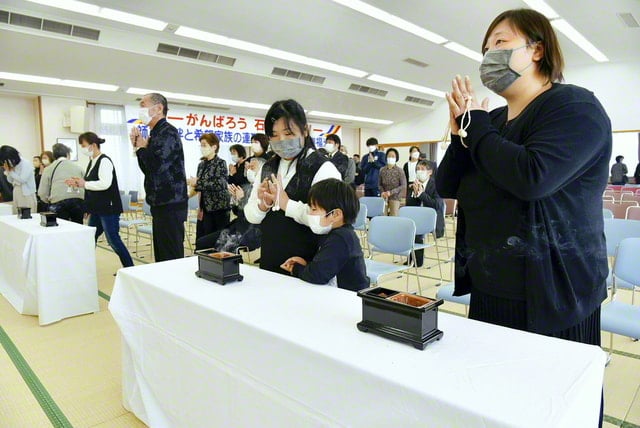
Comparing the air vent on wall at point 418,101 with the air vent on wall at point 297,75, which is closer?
the air vent on wall at point 297,75

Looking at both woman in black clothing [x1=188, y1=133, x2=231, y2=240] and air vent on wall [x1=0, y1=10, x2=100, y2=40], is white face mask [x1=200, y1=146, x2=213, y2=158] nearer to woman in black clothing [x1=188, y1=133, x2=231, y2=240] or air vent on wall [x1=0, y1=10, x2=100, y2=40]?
woman in black clothing [x1=188, y1=133, x2=231, y2=240]

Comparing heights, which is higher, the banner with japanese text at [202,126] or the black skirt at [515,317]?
the banner with japanese text at [202,126]

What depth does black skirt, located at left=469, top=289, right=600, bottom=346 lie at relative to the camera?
1049mm

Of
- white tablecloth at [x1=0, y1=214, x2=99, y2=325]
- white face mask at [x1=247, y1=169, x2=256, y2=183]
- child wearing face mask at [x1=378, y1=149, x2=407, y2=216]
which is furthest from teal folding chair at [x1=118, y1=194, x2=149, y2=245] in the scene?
child wearing face mask at [x1=378, y1=149, x2=407, y2=216]

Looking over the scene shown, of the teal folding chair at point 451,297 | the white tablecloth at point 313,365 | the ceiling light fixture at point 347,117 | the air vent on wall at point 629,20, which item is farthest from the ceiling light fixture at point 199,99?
the white tablecloth at point 313,365

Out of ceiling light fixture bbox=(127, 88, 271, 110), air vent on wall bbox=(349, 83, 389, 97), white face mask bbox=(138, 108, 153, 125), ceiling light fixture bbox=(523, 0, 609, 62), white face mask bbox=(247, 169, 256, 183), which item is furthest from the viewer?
air vent on wall bbox=(349, 83, 389, 97)

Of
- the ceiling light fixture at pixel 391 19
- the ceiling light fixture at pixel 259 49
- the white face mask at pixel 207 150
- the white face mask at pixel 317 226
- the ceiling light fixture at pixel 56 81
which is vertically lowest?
the white face mask at pixel 317 226

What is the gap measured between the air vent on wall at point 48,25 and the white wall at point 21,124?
365 cm

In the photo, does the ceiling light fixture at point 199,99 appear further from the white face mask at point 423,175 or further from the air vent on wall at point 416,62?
the white face mask at point 423,175

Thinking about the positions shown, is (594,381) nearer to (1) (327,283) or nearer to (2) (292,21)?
(1) (327,283)

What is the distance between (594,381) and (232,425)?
916 millimetres

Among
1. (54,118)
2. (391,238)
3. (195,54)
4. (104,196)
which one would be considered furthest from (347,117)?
(391,238)

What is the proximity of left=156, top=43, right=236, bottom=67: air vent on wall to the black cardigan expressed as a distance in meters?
7.46

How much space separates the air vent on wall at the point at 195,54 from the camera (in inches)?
289
